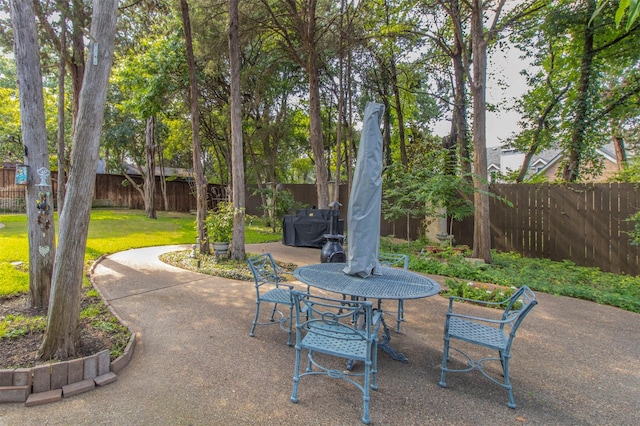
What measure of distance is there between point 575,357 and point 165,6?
8.37 m

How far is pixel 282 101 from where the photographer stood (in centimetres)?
1398

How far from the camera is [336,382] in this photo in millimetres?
2416

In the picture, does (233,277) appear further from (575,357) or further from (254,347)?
Answer: (575,357)

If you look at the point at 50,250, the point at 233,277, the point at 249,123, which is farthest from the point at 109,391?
the point at 249,123

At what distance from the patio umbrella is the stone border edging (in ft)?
6.78

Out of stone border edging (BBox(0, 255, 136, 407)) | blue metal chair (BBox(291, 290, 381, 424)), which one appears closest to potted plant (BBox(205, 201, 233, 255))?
stone border edging (BBox(0, 255, 136, 407))

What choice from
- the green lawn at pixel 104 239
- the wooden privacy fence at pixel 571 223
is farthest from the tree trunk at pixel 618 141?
the green lawn at pixel 104 239

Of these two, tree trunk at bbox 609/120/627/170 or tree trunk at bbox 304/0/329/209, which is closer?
tree trunk at bbox 304/0/329/209

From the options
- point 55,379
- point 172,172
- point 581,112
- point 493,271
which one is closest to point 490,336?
point 55,379

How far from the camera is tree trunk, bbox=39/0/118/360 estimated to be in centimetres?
239

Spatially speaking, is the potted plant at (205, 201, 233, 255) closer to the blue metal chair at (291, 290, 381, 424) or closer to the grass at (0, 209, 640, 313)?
the grass at (0, 209, 640, 313)

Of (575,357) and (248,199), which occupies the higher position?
(248,199)

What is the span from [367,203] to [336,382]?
1450 millimetres

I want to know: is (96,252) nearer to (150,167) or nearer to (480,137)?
(480,137)
